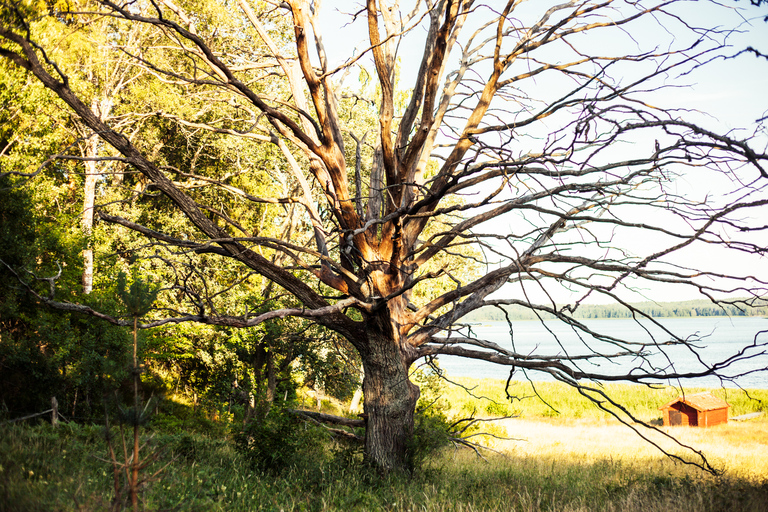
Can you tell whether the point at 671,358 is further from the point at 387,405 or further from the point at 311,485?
the point at 311,485

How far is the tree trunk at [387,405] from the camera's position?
22.0ft

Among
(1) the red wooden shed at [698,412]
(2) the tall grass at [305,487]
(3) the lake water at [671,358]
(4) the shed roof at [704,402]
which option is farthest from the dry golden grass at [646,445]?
(2) the tall grass at [305,487]

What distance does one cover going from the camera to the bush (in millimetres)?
6547

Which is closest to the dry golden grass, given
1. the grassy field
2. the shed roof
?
the shed roof

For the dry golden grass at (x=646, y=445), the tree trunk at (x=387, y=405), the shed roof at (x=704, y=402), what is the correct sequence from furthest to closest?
the shed roof at (x=704, y=402)
the dry golden grass at (x=646, y=445)
the tree trunk at (x=387, y=405)

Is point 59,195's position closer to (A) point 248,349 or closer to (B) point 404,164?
(A) point 248,349

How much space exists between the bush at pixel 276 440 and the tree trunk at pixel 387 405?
2.91 feet

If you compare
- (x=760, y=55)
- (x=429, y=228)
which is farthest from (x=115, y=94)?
(x=760, y=55)

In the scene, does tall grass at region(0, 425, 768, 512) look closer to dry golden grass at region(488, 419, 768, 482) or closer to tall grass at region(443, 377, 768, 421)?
dry golden grass at region(488, 419, 768, 482)

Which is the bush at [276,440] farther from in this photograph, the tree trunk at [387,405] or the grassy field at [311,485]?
the tree trunk at [387,405]

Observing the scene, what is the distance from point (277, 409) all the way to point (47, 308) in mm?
6724

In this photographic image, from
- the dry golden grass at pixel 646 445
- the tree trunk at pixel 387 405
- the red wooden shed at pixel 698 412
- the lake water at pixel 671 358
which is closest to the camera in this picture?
the lake water at pixel 671 358

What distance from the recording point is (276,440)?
6.59 m

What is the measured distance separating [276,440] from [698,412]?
1994 cm
